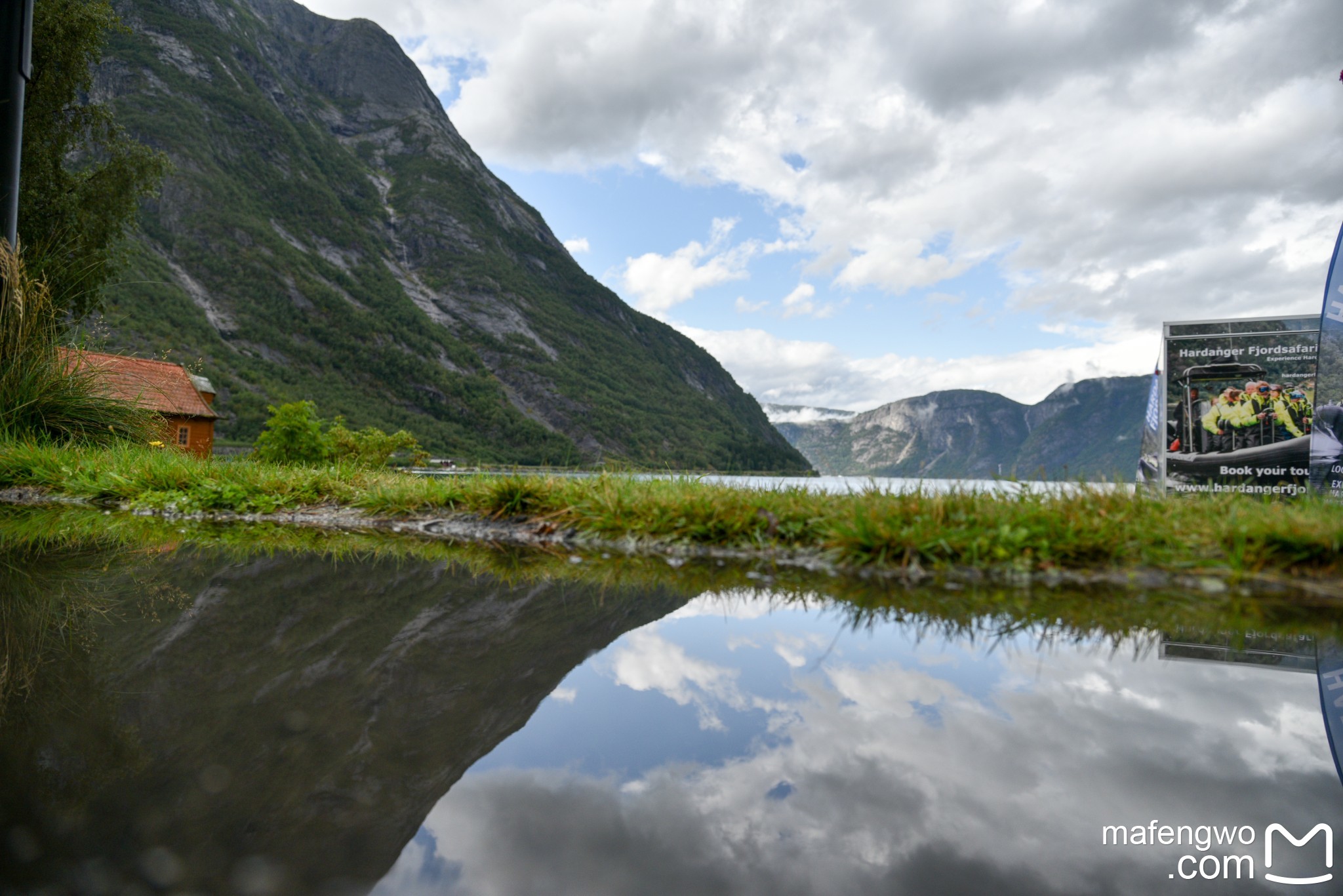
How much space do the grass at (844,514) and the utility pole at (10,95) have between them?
11.8 feet

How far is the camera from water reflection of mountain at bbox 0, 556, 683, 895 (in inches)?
39.4

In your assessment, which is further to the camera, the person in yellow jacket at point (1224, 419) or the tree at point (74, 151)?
the tree at point (74, 151)

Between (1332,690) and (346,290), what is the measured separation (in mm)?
162081

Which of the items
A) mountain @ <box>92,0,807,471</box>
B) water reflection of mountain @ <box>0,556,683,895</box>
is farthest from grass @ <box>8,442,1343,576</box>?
mountain @ <box>92,0,807,471</box>

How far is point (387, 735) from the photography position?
142cm

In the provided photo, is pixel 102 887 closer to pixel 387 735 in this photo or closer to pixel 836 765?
pixel 387 735

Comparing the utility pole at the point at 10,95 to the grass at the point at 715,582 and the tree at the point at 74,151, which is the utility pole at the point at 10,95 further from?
the tree at the point at 74,151

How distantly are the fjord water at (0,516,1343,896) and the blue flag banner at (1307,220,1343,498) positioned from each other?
8.57 m

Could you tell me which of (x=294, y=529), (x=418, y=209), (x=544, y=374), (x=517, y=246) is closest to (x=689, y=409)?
(x=544, y=374)

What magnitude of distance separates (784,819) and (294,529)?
5.01 metres

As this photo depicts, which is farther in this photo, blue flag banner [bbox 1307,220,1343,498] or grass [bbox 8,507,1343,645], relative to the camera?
blue flag banner [bbox 1307,220,1343,498]

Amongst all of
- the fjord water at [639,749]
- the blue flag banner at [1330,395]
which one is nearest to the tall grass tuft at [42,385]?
the fjord water at [639,749]

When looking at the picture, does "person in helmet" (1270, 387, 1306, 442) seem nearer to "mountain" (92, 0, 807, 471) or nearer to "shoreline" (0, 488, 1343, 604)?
"shoreline" (0, 488, 1343, 604)

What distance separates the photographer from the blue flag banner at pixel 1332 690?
143 cm
